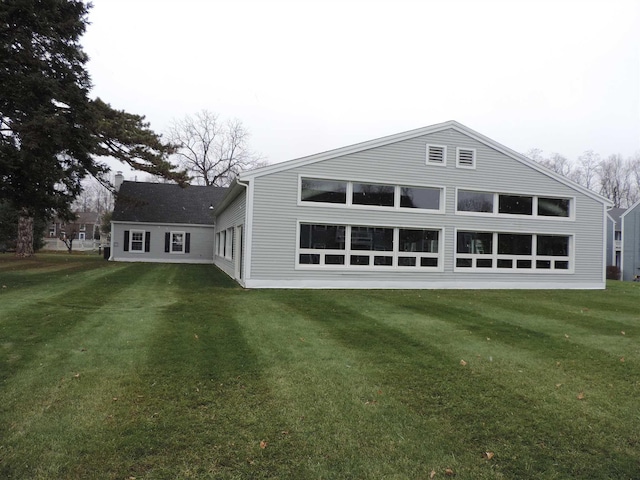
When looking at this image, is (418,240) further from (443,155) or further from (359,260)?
(443,155)

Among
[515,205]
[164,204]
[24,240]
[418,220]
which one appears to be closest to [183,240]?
[164,204]

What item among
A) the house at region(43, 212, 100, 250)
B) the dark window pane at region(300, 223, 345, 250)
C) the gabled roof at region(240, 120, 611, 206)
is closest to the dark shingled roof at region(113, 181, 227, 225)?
the gabled roof at region(240, 120, 611, 206)

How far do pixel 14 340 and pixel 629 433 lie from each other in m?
7.37

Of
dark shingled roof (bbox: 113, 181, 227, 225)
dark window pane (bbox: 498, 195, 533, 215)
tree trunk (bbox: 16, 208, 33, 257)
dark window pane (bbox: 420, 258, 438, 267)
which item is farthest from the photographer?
tree trunk (bbox: 16, 208, 33, 257)

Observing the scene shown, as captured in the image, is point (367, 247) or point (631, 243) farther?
point (631, 243)

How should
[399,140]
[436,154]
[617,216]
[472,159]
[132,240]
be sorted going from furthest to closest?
[617,216], [132,240], [472,159], [436,154], [399,140]

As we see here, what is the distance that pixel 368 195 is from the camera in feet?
47.2

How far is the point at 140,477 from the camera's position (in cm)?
273

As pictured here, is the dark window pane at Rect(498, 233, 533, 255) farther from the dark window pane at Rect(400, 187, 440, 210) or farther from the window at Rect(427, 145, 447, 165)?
the window at Rect(427, 145, 447, 165)

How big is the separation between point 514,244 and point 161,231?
20.8 metres

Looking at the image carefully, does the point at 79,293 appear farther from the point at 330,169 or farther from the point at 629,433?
the point at 629,433

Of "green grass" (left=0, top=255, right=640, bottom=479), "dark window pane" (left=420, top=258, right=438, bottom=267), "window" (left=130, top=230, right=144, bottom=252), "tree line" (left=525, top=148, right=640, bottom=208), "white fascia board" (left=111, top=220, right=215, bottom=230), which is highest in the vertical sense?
"tree line" (left=525, top=148, right=640, bottom=208)

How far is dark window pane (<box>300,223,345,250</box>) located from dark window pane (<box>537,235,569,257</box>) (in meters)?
8.07

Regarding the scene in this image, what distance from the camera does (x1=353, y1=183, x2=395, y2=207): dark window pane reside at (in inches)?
563
